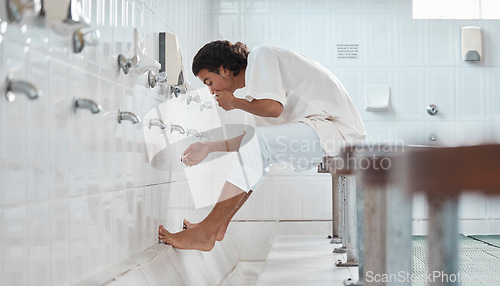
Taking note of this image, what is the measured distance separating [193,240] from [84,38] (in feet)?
3.51

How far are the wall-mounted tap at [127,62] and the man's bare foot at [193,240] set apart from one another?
74 cm

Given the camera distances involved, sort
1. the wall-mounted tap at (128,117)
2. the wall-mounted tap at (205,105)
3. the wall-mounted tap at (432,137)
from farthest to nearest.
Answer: the wall-mounted tap at (432,137)
the wall-mounted tap at (205,105)
the wall-mounted tap at (128,117)

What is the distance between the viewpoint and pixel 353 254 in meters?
2.59

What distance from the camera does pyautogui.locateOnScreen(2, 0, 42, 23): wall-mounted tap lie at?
3.77 feet

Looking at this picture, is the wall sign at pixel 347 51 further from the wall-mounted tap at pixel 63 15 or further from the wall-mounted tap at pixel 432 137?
the wall-mounted tap at pixel 63 15

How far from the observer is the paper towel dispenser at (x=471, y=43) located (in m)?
3.98

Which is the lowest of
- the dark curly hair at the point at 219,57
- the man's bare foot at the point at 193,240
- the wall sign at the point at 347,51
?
the man's bare foot at the point at 193,240

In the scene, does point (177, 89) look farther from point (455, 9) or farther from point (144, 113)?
point (455, 9)

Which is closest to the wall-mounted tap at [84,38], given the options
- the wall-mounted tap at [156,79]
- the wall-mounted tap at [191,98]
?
the wall-mounted tap at [156,79]

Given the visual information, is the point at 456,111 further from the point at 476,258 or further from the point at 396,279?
the point at 396,279

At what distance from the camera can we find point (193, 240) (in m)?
2.31

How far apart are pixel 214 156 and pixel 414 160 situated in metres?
3.38

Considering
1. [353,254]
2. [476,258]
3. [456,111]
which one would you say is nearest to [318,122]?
[353,254]

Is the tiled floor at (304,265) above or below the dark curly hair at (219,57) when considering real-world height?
below
